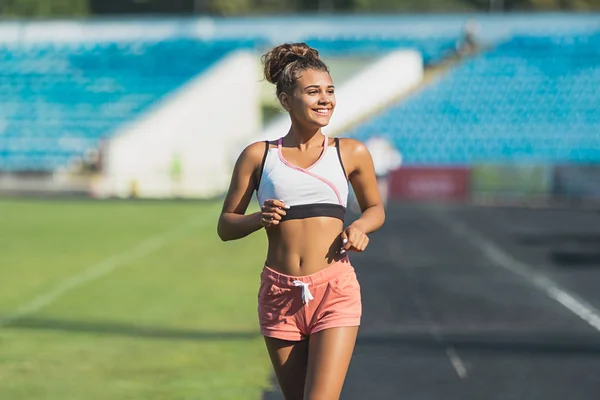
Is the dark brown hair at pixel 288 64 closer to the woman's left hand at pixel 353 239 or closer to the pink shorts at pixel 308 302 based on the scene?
the woman's left hand at pixel 353 239

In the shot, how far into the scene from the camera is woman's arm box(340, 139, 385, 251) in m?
5.29

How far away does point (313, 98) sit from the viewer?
5.23 metres

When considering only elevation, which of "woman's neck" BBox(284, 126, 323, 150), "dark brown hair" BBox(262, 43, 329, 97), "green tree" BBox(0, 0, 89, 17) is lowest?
"green tree" BBox(0, 0, 89, 17)

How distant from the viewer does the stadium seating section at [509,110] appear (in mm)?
37906

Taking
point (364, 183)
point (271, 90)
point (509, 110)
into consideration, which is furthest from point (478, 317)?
point (271, 90)

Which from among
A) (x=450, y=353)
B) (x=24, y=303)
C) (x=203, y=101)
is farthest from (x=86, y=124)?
(x=450, y=353)

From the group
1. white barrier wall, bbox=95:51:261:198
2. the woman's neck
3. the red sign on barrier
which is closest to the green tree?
white barrier wall, bbox=95:51:261:198

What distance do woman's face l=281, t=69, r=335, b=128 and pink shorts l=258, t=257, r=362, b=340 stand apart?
650 mm

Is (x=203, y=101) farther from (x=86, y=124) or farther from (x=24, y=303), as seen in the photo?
(x=24, y=303)

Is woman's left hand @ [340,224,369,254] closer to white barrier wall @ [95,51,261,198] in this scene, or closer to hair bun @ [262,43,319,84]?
hair bun @ [262,43,319,84]

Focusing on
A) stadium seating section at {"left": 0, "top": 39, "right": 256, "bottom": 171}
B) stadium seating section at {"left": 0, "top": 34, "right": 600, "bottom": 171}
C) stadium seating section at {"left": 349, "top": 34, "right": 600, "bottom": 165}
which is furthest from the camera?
stadium seating section at {"left": 0, "top": 39, "right": 256, "bottom": 171}

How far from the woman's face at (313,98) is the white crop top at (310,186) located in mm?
164

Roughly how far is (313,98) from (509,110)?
118ft

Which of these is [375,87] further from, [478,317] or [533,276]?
[478,317]
